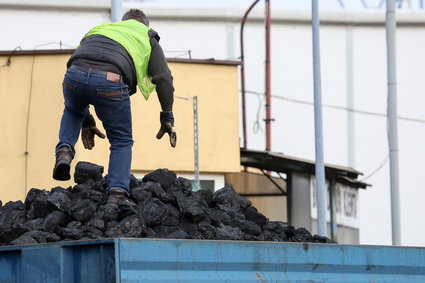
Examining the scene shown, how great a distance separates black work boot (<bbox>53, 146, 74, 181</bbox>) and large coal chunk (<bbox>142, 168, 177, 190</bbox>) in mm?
532

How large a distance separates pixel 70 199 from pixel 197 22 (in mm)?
24437

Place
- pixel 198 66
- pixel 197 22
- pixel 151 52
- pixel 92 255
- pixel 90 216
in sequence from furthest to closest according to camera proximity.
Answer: pixel 197 22 < pixel 198 66 < pixel 151 52 < pixel 90 216 < pixel 92 255

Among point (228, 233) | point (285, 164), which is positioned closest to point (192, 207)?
point (228, 233)

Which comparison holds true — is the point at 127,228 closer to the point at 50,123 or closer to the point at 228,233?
the point at 228,233

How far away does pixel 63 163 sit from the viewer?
816 cm

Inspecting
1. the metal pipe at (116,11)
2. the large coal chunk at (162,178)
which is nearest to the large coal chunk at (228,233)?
the large coal chunk at (162,178)

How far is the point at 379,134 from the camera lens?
33.4 meters

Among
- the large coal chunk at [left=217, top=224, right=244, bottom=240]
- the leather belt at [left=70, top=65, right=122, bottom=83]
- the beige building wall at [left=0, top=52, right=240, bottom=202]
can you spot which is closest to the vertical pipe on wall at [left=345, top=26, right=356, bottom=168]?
the beige building wall at [left=0, top=52, right=240, bottom=202]

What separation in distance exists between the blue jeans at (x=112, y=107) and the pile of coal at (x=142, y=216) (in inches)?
6.7

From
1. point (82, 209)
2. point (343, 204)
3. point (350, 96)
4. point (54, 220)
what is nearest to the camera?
point (54, 220)

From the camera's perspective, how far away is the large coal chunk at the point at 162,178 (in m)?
8.21

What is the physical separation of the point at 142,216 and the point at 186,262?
44.7 inches

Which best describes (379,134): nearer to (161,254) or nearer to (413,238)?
(413,238)

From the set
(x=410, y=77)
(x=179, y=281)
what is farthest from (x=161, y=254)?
(x=410, y=77)
